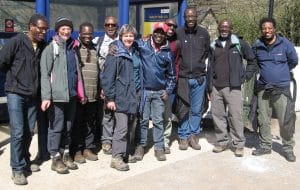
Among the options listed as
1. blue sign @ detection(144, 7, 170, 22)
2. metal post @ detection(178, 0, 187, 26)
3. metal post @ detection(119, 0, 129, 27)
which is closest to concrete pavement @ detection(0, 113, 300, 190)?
metal post @ detection(119, 0, 129, 27)

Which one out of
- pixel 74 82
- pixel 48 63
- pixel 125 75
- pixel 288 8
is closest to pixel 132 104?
pixel 125 75

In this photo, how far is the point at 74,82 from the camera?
4781mm

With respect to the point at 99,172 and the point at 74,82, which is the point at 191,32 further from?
the point at 99,172

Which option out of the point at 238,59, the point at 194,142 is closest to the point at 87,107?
Result: the point at 194,142

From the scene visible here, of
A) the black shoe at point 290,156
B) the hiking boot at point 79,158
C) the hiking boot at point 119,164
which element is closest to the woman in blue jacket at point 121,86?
the hiking boot at point 119,164

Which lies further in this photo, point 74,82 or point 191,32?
point 191,32

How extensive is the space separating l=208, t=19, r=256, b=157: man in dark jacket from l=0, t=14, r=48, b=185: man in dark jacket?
2261 mm

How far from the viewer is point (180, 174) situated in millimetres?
A: 4996

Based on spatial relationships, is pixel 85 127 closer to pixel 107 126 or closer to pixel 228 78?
pixel 107 126

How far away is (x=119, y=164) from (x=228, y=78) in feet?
5.84

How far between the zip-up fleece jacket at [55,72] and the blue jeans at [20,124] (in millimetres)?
199

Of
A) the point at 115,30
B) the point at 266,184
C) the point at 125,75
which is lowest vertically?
the point at 266,184

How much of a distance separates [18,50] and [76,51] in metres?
0.74

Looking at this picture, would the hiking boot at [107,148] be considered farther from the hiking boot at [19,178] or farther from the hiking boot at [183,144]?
the hiking boot at [19,178]
